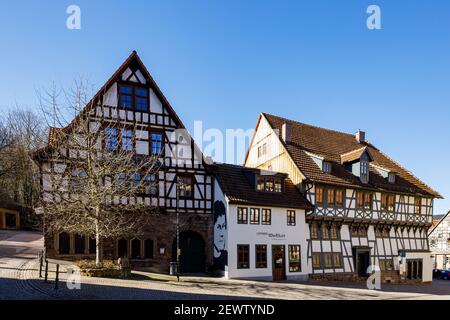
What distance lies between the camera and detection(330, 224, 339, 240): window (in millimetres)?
27811

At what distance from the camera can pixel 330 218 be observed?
27312mm

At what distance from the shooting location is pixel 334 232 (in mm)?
27984

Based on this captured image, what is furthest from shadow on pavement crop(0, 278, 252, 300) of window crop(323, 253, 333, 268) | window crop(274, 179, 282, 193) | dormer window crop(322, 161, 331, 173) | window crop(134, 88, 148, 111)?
dormer window crop(322, 161, 331, 173)

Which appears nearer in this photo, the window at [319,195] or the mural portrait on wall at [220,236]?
the mural portrait on wall at [220,236]

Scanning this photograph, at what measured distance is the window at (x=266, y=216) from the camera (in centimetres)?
2473

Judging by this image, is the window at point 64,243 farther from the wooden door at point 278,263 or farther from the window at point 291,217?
the window at point 291,217

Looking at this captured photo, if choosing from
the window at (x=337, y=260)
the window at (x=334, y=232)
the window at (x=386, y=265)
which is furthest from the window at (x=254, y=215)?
the window at (x=386, y=265)

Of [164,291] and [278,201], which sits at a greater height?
[278,201]

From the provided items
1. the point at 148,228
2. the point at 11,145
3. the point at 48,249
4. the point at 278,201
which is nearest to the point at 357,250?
the point at 278,201

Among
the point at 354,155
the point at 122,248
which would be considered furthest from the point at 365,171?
the point at 122,248

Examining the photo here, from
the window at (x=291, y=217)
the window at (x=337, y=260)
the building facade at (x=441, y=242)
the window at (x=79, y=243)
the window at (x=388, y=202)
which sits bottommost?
the building facade at (x=441, y=242)

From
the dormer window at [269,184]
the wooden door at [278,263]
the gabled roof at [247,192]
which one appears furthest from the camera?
the dormer window at [269,184]

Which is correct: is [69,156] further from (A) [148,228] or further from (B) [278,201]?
(B) [278,201]
